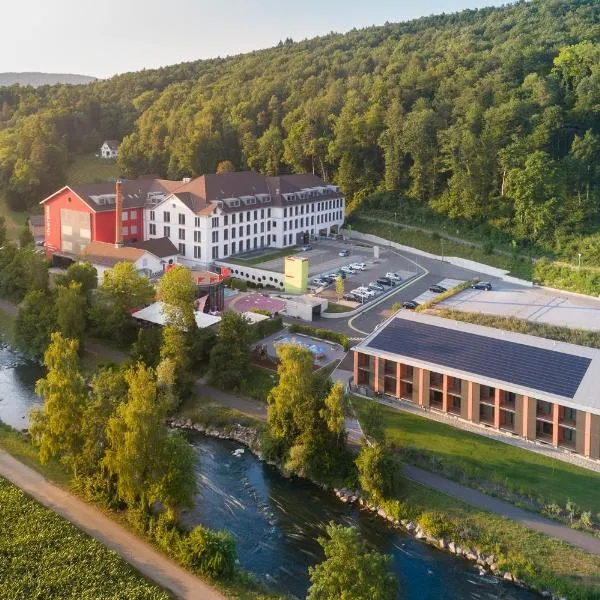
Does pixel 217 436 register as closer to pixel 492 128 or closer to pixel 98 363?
pixel 98 363

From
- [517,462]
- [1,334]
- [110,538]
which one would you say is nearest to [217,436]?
[110,538]

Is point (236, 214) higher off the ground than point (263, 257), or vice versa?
point (236, 214)

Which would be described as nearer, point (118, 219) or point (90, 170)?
point (118, 219)

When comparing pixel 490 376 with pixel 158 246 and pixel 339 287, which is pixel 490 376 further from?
pixel 158 246

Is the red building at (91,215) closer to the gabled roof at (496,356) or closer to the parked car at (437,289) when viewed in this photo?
the parked car at (437,289)

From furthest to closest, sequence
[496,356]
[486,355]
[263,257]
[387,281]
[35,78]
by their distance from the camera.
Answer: [35,78] < [263,257] < [387,281] < [486,355] < [496,356]

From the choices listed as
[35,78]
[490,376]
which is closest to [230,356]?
[490,376]
